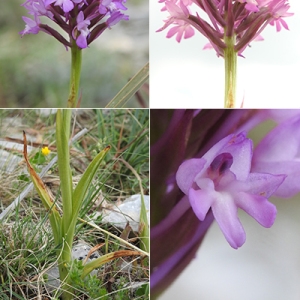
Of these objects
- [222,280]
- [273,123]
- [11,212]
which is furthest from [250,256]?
[11,212]

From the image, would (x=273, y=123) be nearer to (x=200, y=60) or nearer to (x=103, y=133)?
(x=200, y=60)

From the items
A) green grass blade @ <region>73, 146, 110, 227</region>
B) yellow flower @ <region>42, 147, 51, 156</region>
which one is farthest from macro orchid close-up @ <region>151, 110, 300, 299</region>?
yellow flower @ <region>42, 147, 51, 156</region>

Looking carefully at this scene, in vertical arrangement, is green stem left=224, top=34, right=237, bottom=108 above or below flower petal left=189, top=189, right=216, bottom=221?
above

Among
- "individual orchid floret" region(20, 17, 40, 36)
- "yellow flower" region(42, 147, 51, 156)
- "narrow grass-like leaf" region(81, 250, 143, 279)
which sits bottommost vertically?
"narrow grass-like leaf" region(81, 250, 143, 279)

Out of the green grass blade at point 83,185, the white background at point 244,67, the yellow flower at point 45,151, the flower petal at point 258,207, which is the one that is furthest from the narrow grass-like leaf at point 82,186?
the flower petal at point 258,207

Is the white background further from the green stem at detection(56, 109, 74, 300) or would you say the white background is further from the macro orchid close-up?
the green stem at detection(56, 109, 74, 300)

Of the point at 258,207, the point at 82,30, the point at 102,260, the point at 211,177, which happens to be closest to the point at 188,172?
the point at 211,177
